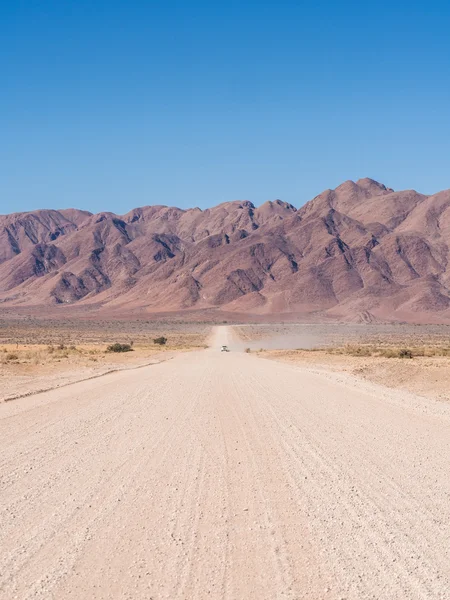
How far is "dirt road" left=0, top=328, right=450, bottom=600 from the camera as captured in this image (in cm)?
565

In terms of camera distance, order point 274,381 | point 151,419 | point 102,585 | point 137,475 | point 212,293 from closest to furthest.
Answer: point 102,585, point 137,475, point 151,419, point 274,381, point 212,293

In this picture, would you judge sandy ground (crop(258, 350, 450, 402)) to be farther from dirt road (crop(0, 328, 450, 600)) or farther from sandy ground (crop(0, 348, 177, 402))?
Result: sandy ground (crop(0, 348, 177, 402))

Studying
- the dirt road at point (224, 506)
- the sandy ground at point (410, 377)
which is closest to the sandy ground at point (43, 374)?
the dirt road at point (224, 506)

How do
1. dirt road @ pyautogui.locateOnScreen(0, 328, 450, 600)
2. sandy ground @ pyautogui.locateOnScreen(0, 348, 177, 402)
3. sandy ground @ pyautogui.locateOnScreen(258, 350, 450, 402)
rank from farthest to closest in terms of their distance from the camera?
sandy ground @ pyautogui.locateOnScreen(258, 350, 450, 402) → sandy ground @ pyautogui.locateOnScreen(0, 348, 177, 402) → dirt road @ pyautogui.locateOnScreen(0, 328, 450, 600)

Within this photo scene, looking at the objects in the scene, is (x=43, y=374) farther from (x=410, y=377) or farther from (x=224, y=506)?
(x=224, y=506)

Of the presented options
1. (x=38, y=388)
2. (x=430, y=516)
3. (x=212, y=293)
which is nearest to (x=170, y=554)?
(x=430, y=516)

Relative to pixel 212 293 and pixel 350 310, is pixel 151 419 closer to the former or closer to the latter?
pixel 350 310

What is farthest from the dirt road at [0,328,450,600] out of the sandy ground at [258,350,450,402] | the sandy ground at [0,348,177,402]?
the sandy ground at [258,350,450,402]

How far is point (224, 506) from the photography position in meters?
7.75

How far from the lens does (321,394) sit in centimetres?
2023

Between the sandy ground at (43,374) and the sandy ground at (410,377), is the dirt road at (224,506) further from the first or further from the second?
the sandy ground at (410,377)

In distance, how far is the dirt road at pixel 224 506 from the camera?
5.65m

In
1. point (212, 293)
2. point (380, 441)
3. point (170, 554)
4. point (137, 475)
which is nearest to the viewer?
point (170, 554)

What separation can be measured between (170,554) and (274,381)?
60.9 ft
